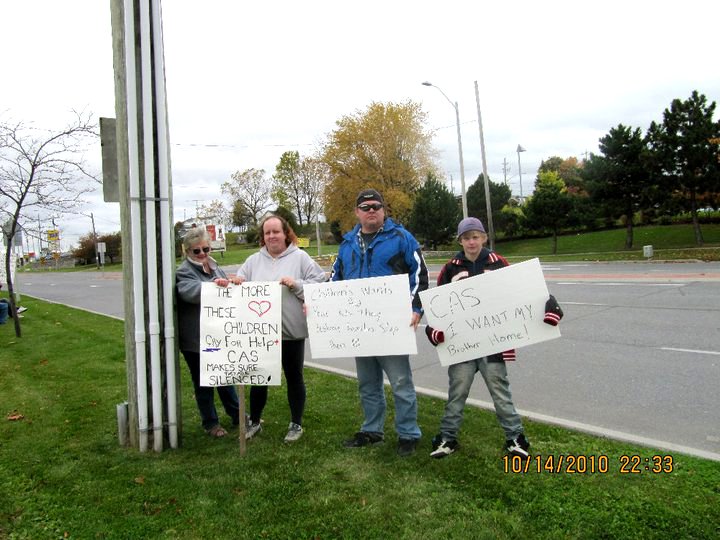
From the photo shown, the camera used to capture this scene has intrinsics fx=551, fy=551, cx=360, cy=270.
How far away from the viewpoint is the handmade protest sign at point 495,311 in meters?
3.85

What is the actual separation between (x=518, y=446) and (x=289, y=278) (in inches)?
80.3

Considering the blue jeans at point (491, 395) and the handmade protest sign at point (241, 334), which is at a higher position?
the handmade protest sign at point (241, 334)

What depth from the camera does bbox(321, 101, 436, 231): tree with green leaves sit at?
4172 centimetres

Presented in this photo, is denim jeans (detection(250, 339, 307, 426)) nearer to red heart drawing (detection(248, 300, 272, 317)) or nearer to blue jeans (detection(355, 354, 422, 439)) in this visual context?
red heart drawing (detection(248, 300, 272, 317))

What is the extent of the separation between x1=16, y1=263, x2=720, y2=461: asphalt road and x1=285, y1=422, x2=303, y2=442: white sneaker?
104 centimetres

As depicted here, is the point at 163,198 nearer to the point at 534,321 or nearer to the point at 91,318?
the point at 534,321

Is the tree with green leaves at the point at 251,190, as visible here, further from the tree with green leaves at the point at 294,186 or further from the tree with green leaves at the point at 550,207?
the tree with green leaves at the point at 550,207

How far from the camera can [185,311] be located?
4398mm

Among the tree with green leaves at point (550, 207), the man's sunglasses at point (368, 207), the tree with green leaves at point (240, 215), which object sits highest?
the tree with green leaves at point (240, 215)

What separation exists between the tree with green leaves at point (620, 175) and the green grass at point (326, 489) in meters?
27.7


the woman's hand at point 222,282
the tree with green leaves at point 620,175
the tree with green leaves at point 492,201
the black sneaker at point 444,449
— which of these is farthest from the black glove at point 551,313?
the tree with green leaves at point 492,201

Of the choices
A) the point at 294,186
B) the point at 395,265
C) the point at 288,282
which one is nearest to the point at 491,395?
the point at 395,265

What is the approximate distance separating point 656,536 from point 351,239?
104 inches

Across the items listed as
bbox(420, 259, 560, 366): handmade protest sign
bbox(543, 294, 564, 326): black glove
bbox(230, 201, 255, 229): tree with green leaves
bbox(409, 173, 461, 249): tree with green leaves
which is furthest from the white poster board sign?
bbox(230, 201, 255, 229): tree with green leaves
